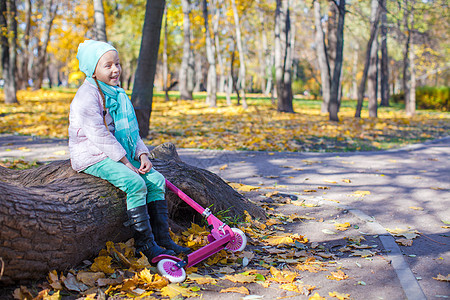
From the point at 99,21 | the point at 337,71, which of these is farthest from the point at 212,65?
the point at 99,21

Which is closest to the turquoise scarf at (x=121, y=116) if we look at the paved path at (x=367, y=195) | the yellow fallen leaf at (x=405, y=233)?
the paved path at (x=367, y=195)

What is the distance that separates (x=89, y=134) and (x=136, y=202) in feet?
1.93

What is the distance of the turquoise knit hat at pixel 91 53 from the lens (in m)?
→ 3.30

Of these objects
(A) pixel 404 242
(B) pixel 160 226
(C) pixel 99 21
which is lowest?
(A) pixel 404 242

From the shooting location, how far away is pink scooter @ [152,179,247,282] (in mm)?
2977

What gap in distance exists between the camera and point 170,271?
2.98 metres

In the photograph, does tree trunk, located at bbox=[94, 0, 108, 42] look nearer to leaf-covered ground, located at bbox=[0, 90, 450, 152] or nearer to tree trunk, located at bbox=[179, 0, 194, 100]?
leaf-covered ground, located at bbox=[0, 90, 450, 152]

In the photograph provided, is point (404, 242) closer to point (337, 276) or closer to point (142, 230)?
point (337, 276)

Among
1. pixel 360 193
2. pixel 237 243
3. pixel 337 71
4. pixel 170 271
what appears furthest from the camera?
pixel 337 71

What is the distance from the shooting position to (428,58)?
24531 millimetres

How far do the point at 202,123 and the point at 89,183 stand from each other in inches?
423

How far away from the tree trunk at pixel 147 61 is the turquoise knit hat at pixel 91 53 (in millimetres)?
6424

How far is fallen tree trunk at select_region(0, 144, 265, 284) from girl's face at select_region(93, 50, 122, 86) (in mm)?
743

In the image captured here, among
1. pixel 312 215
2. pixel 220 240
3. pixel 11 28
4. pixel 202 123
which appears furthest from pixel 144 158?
pixel 11 28
